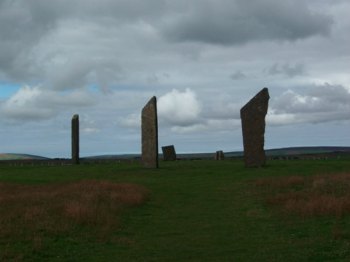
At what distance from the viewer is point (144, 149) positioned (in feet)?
132

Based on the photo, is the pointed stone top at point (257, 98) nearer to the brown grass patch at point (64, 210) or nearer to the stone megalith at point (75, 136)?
the brown grass patch at point (64, 210)

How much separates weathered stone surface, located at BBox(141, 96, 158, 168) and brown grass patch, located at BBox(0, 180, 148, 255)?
41.7ft

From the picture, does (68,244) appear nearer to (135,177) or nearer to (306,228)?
(306,228)

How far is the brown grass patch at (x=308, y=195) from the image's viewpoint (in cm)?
1784

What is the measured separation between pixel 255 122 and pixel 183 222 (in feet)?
64.6

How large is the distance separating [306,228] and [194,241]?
10.9ft

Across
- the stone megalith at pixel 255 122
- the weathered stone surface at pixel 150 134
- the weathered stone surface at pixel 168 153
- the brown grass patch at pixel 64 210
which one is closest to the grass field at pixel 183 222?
the brown grass patch at pixel 64 210

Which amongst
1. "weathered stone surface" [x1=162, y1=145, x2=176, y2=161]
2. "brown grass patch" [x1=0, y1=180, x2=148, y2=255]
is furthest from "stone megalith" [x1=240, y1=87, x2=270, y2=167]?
"weathered stone surface" [x1=162, y1=145, x2=176, y2=161]

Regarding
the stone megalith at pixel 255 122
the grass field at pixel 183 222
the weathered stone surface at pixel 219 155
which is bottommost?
the grass field at pixel 183 222

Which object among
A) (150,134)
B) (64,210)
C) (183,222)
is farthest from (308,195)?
(150,134)

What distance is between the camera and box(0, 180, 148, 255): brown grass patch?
15406mm

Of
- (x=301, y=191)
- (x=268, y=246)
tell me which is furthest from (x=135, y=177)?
(x=268, y=246)

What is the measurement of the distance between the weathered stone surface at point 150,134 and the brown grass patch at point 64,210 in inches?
501

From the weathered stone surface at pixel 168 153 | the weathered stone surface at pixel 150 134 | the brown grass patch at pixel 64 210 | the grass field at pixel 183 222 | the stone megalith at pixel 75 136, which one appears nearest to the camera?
the grass field at pixel 183 222
